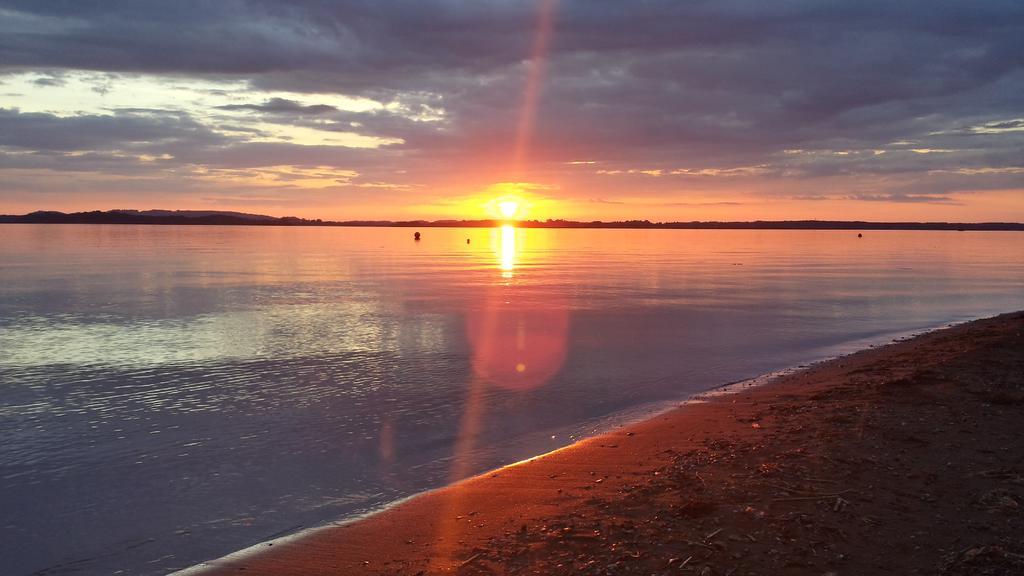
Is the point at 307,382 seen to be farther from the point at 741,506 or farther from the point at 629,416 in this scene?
the point at 741,506

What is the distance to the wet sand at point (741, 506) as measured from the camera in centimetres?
591

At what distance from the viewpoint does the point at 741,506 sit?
22.6 ft

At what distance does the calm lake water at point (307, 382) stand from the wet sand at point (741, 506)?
1.14 meters

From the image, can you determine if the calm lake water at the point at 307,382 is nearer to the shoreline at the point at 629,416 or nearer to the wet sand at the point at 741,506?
the shoreline at the point at 629,416

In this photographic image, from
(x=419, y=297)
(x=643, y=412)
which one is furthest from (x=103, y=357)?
(x=419, y=297)

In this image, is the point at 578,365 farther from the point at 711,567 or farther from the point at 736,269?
the point at 736,269

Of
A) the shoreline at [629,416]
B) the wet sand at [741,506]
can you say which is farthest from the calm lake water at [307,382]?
the wet sand at [741,506]

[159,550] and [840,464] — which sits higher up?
[840,464]

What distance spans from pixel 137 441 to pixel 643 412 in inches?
331

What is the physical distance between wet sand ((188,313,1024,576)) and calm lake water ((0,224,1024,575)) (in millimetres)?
1139

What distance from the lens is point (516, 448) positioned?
1077cm

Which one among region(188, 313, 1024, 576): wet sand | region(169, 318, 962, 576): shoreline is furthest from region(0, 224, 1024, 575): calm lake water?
region(188, 313, 1024, 576): wet sand

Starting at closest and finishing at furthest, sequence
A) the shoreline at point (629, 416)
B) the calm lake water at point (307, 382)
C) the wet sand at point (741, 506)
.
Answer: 1. the wet sand at point (741, 506)
2. the shoreline at point (629, 416)
3. the calm lake water at point (307, 382)

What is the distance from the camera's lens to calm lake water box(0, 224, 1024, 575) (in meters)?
8.38
